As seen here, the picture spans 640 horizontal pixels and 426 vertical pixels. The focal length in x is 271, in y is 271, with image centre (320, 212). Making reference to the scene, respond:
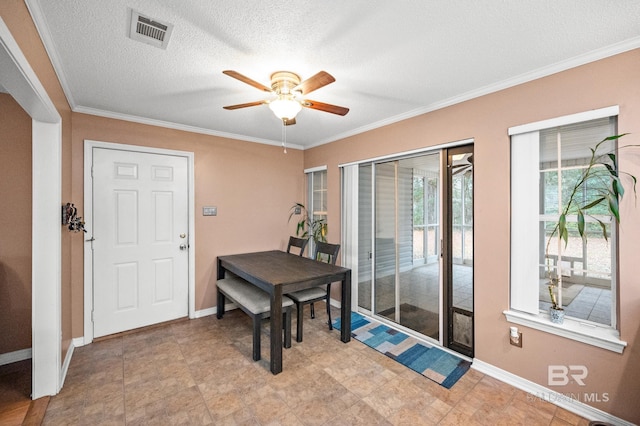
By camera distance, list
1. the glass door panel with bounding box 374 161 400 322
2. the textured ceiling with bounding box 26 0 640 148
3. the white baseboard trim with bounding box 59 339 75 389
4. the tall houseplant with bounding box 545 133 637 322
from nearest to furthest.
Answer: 1. the textured ceiling with bounding box 26 0 640 148
2. the tall houseplant with bounding box 545 133 637 322
3. the white baseboard trim with bounding box 59 339 75 389
4. the glass door panel with bounding box 374 161 400 322

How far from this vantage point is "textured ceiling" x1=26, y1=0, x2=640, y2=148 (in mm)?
1438

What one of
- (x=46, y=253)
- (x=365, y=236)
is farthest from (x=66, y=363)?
(x=365, y=236)

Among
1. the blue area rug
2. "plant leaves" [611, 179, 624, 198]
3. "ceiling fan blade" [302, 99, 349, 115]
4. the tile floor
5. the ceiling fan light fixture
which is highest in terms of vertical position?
"ceiling fan blade" [302, 99, 349, 115]

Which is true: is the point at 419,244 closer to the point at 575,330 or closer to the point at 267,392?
the point at 575,330

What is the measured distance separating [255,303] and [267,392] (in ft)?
2.51

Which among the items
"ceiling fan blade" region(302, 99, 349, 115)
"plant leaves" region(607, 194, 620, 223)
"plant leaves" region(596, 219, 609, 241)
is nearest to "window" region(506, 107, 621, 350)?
"plant leaves" region(596, 219, 609, 241)

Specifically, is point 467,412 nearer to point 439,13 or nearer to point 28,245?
point 439,13

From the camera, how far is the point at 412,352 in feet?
8.65

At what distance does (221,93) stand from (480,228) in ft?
8.54

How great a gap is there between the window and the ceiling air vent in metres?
2.58

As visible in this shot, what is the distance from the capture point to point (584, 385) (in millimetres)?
1854

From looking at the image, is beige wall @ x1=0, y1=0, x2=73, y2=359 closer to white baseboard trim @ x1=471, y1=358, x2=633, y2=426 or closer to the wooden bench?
the wooden bench

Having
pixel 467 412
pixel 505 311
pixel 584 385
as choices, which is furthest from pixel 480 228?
pixel 467 412

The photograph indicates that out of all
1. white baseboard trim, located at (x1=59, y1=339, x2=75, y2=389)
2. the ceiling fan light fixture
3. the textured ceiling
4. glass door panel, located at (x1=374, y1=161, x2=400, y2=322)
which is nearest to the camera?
the textured ceiling
